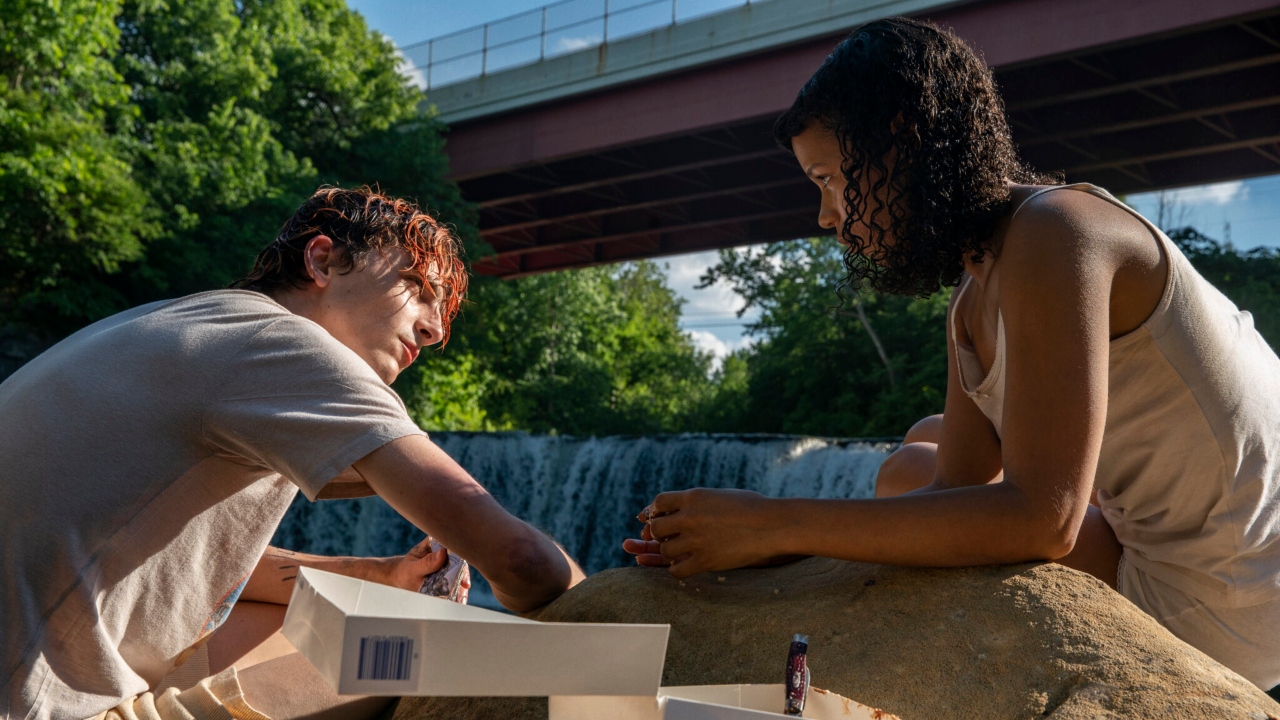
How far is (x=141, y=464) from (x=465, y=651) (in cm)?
82

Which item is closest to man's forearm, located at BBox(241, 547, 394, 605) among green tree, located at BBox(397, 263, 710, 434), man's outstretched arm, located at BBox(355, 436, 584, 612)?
man's outstretched arm, located at BBox(355, 436, 584, 612)

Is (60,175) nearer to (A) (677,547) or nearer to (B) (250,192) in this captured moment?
(B) (250,192)

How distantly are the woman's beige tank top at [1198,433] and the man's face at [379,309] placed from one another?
3.42 feet

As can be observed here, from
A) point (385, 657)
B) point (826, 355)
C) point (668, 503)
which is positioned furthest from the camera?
point (826, 355)

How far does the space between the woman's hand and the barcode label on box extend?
2.87 feet

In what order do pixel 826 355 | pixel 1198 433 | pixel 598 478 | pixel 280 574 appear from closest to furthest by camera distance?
pixel 1198 433, pixel 280 574, pixel 598 478, pixel 826 355

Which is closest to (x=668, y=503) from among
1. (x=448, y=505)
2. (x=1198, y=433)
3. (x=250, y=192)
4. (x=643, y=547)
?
(x=643, y=547)

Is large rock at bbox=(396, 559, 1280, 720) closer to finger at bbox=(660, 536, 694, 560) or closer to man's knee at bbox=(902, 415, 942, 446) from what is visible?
finger at bbox=(660, 536, 694, 560)

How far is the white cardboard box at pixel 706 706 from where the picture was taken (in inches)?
39.3

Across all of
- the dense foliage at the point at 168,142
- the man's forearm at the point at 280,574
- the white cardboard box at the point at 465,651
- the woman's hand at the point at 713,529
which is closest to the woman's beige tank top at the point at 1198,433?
the woman's hand at the point at 713,529

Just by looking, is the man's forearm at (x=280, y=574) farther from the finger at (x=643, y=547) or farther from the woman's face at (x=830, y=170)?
the woman's face at (x=830, y=170)

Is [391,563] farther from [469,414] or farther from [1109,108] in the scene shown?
[469,414]

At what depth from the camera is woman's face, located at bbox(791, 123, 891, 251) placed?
1869 mm

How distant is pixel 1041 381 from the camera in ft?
5.09
